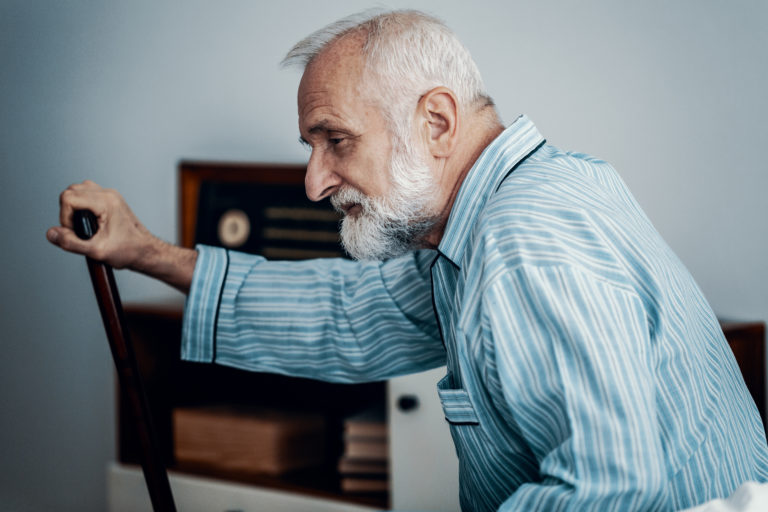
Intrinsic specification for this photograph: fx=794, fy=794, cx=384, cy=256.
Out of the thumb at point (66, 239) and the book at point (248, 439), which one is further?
the book at point (248, 439)

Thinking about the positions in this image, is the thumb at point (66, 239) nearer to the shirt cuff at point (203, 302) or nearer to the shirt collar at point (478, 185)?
the shirt cuff at point (203, 302)

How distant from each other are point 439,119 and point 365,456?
983mm

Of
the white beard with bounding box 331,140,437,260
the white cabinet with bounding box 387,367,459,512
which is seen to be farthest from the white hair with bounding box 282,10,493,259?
the white cabinet with bounding box 387,367,459,512

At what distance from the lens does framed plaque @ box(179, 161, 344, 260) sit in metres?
1.96

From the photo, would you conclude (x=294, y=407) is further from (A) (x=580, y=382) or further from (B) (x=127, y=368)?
(A) (x=580, y=382)

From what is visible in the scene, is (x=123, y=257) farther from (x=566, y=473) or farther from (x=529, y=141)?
(x=566, y=473)

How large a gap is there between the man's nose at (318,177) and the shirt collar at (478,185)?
169mm

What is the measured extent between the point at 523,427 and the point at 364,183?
39 cm

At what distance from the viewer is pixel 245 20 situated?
2.07 m

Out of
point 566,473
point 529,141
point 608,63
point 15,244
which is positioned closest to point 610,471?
point 566,473

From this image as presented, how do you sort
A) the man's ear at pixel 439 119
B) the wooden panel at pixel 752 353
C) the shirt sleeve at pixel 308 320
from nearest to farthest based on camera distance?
the man's ear at pixel 439 119, the shirt sleeve at pixel 308 320, the wooden panel at pixel 752 353

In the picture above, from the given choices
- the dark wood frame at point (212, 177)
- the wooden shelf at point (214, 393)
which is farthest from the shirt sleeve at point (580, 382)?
the dark wood frame at point (212, 177)

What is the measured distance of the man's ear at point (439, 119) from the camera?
969 mm

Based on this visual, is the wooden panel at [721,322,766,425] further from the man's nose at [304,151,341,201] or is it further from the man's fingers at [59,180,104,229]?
the man's fingers at [59,180,104,229]
